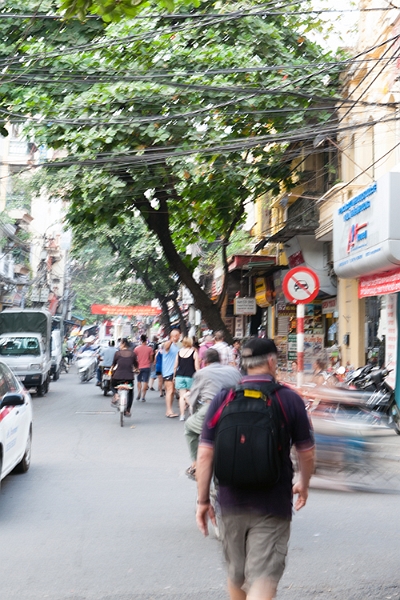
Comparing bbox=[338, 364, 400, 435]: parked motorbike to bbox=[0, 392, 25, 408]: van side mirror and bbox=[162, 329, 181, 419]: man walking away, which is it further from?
bbox=[0, 392, 25, 408]: van side mirror

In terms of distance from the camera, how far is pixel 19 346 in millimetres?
24938

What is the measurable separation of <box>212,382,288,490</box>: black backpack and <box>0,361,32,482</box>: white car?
14.6 feet

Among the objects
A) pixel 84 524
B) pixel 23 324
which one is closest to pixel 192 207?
pixel 23 324

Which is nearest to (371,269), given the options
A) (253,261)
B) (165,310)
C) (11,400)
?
(11,400)

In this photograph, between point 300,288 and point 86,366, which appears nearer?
point 300,288

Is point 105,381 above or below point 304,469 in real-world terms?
below

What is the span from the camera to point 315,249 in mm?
22391

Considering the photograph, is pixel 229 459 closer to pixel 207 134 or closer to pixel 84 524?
pixel 84 524

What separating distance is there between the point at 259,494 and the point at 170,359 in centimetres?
1353

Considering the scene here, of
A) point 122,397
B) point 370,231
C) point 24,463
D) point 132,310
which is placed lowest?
point 24,463

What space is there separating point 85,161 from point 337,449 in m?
8.40

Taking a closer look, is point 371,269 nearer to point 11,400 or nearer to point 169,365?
point 169,365

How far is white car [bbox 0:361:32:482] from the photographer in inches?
309

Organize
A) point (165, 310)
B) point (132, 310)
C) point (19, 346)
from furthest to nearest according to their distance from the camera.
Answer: point (132, 310), point (165, 310), point (19, 346)
